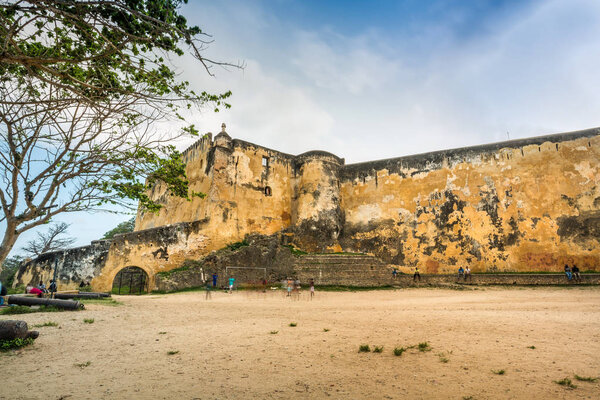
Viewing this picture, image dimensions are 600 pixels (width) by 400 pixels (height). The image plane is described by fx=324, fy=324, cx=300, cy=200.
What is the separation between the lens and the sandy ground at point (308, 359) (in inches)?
122

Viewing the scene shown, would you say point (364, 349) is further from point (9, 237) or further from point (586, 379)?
point (9, 237)

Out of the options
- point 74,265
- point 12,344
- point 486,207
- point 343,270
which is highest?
point 486,207

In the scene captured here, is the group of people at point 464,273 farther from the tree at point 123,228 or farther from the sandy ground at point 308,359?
the tree at point 123,228

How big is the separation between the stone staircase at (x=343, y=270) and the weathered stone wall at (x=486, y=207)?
3389 millimetres

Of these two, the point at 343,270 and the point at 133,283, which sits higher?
the point at 343,270

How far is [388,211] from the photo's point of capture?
62.7ft

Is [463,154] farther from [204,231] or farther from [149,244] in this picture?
→ [149,244]

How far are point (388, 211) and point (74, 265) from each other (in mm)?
15895

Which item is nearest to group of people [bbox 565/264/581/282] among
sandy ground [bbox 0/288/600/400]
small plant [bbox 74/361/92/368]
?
sandy ground [bbox 0/288/600/400]

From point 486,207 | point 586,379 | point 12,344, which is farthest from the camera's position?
point 486,207

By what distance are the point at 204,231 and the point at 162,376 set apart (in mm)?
13367

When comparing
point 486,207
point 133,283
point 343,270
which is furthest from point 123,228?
point 486,207

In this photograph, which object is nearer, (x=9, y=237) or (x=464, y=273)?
(x=9, y=237)

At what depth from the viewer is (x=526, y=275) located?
46.7ft
